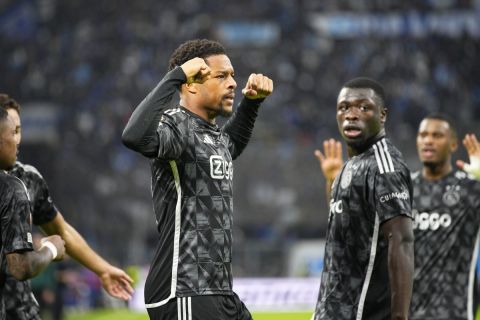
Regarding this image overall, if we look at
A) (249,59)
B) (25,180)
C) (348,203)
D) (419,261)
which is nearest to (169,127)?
(348,203)

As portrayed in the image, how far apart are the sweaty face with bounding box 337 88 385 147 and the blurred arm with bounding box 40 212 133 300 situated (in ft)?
5.21

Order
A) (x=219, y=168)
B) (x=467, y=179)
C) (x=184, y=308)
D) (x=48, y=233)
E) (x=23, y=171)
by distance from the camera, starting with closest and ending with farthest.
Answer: (x=184, y=308) < (x=219, y=168) < (x=23, y=171) < (x=48, y=233) < (x=467, y=179)

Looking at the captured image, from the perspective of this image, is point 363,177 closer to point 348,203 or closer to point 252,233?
point 348,203

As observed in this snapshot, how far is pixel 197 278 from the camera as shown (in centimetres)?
435

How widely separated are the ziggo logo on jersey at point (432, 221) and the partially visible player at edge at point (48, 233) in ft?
7.96

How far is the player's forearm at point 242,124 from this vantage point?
5.19 metres

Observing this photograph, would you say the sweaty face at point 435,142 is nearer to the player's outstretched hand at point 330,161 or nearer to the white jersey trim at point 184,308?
the player's outstretched hand at point 330,161

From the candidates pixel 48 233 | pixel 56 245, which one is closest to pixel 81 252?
pixel 48 233

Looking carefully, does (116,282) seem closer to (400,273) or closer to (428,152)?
(400,273)

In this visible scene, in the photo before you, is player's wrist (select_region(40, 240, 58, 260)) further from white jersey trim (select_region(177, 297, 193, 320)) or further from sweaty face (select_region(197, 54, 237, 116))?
sweaty face (select_region(197, 54, 237, 116))

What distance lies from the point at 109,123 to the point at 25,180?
15.1m

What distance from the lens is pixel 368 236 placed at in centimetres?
480

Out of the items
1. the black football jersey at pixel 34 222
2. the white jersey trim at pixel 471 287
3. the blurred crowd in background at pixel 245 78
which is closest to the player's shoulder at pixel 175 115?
the black football jersey at pixel 34 222

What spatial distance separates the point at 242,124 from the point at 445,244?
7.36 ft
